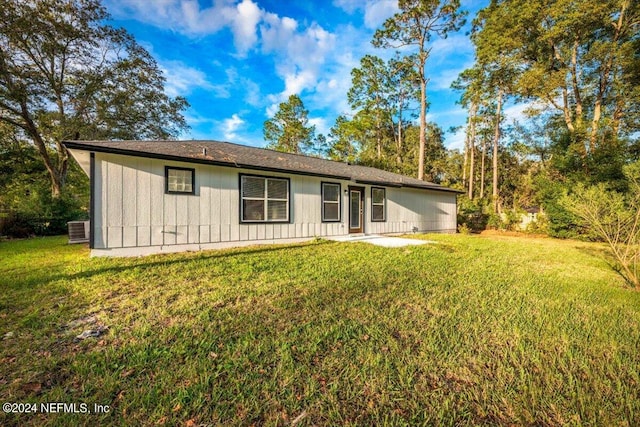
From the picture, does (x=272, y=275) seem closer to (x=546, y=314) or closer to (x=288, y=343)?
(x=288, y=343)

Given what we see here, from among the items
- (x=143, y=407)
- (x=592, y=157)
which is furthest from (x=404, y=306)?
(x=592, y=157)

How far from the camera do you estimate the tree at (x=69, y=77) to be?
13.3 m

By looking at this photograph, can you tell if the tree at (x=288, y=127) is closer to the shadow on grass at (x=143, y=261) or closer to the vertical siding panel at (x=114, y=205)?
the shadow on grass at (x=143, y=261)

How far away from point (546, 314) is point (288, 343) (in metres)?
3.15

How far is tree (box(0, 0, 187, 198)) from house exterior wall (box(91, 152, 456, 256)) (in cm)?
1290

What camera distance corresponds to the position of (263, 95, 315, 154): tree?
27.3m

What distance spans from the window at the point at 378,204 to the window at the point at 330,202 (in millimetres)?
1827

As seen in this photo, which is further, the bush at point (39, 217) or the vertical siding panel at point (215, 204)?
the bush at point (39, 217)

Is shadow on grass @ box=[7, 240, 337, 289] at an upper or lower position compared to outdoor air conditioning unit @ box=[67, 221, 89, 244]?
lower

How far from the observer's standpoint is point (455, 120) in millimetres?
25969

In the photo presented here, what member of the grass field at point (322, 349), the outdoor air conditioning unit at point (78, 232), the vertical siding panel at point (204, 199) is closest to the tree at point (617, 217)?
the grass field at point (322, 349)

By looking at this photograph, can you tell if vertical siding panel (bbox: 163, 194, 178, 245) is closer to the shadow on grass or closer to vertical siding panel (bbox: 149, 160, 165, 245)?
vertical siding panel (bbox: 149, 160, 165, 245)

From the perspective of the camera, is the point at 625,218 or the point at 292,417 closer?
the point at 292,417

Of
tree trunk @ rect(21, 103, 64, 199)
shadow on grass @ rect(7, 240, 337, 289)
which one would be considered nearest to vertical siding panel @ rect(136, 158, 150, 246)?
shadow on grass @ rect(7, 240, 337, 289)
